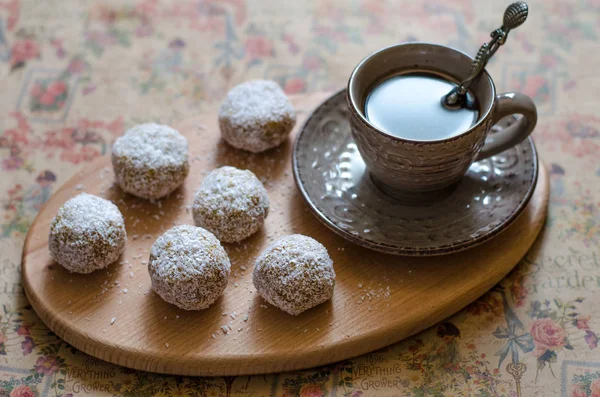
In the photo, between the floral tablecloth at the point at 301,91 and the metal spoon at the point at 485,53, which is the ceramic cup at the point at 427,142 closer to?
the metal spoon at the point at 485,53

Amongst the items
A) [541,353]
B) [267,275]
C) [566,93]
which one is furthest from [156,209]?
[566,93]

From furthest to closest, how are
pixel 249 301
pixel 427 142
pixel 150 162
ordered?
1. pixel 150 162
2. pixel 249 301
3. pixel 427 142

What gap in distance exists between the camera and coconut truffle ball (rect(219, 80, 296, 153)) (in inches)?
63.3

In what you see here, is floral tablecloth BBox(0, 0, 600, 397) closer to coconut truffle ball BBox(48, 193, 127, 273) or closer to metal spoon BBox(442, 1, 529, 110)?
coconut truffle ball BBox(48, 193, 127, 273)

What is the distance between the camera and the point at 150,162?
1519 millimetres

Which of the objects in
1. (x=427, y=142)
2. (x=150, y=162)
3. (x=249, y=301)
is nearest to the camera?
(x=427, y=142)

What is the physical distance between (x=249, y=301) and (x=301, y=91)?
0.78m

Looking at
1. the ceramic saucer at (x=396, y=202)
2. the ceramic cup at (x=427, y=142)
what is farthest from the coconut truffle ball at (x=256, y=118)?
the ceramic cup at (x=427, y=142)

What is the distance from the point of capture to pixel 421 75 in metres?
1.52

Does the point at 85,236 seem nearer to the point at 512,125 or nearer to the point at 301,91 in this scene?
the point at 301,91

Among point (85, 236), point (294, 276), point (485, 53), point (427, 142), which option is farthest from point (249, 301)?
point (485, 53)

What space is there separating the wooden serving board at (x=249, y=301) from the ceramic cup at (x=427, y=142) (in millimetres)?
161

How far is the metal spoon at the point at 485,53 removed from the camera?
1394 millimetres

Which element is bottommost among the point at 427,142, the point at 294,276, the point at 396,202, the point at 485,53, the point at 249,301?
the point at 249,301
